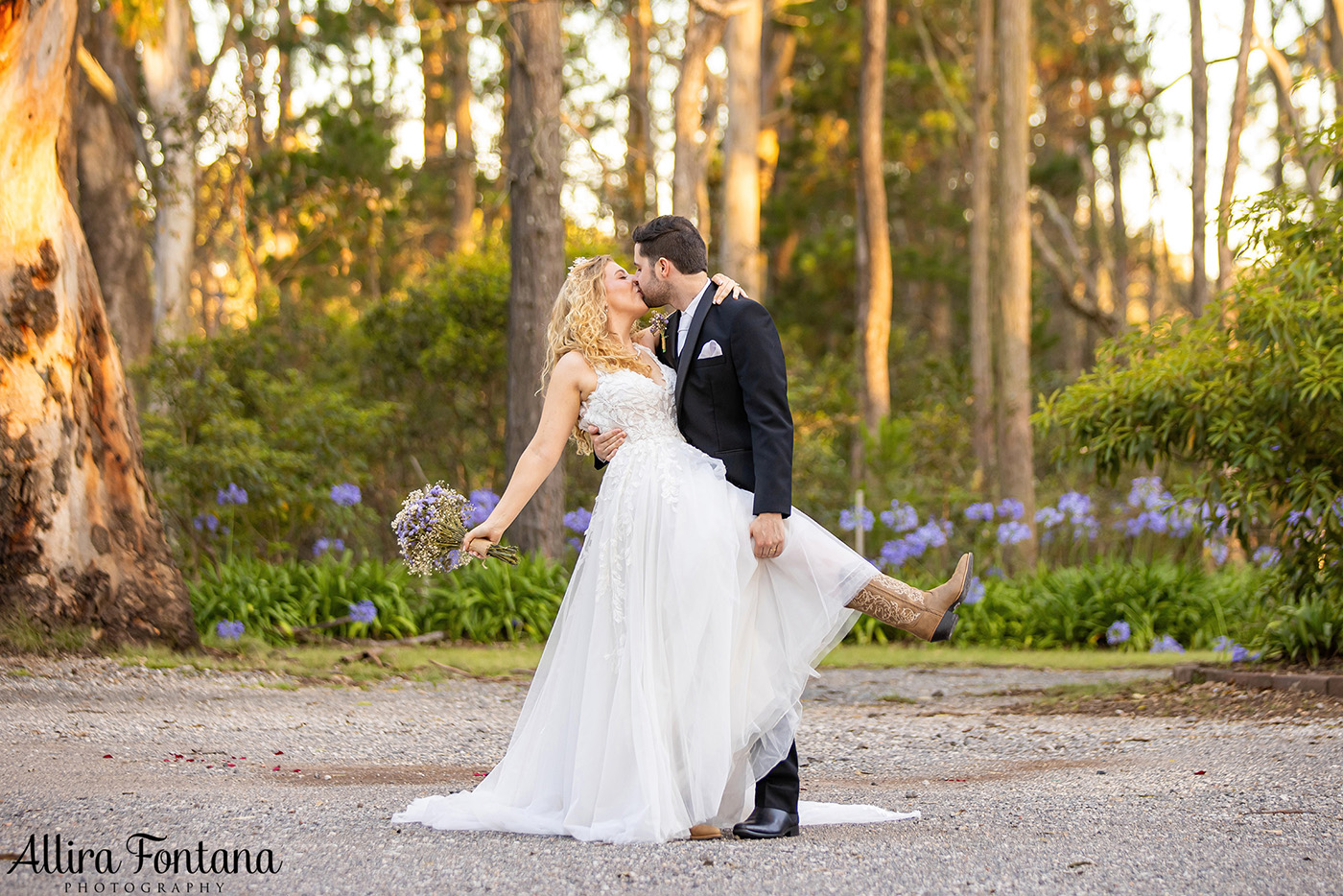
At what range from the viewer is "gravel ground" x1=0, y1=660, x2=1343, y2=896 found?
3346 millimetres

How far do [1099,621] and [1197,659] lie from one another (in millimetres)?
1348

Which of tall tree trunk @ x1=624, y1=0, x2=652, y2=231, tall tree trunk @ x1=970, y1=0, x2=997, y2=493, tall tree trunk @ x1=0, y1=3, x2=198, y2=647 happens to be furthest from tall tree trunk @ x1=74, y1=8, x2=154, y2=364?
tall tree trunk @ x1=970, y1=0, x2=997, y2=493

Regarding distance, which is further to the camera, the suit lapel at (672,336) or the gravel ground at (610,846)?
the suit lapel at (672,336)

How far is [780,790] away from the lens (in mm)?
3902

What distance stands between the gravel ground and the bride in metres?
0.18

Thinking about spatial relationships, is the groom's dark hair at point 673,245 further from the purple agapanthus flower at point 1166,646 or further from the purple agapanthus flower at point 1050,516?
the purple agapanthus flower at point 1050,516

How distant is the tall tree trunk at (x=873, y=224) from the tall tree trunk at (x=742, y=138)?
141 inches


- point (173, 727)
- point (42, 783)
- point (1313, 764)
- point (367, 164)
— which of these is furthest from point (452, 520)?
point (367, 164)

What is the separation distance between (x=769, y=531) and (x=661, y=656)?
0.51 meters

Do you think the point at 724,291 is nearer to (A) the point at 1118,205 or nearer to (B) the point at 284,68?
(B) the point at 284,68

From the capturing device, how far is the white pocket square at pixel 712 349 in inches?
154

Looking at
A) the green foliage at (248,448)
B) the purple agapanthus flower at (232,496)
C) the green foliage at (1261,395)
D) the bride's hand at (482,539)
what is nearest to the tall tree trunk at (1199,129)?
the green foliage at (1261,395)

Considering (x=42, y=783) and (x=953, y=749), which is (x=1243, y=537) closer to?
(x=953, y=749)

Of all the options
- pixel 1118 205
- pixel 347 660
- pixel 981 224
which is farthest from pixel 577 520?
pixel 1118 205
